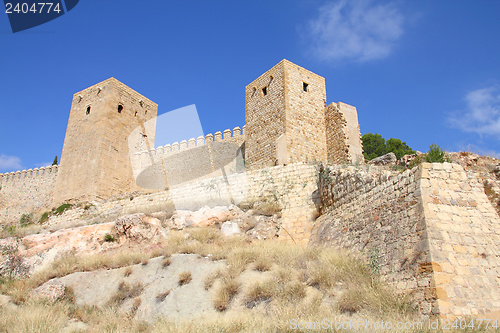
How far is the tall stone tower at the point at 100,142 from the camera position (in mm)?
17469

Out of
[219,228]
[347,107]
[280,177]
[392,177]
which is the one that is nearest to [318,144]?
[347,107]

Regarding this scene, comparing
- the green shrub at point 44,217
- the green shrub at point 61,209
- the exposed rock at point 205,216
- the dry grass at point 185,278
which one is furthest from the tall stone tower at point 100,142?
the dry grass at point 185,278

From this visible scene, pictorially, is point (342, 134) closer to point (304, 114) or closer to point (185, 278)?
point (304, 114)

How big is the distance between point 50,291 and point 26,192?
63.6 feet

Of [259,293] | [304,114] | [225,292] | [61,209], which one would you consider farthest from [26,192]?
[259,293]

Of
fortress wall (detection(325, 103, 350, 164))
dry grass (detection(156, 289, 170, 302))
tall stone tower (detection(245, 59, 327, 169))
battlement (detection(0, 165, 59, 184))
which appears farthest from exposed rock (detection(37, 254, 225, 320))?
battlement (detection(0, 165, 59, 184))

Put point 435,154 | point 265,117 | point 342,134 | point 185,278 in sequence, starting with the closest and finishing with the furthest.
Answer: point 185,278, point 435,154, point 342,134, point 265,117

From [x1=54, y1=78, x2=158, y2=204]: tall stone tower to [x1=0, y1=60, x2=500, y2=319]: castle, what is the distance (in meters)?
0.06

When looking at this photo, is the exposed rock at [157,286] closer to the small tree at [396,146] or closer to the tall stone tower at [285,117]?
the tall stone tower at [285,117]

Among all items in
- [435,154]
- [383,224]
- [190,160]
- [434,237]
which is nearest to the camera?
[434,237]

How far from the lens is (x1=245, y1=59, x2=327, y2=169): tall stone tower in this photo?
13.6 m

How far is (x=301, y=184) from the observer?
11.2 m

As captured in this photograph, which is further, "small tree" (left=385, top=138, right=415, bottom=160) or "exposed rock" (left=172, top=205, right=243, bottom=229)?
"small tree" (left=385, top=138, right=415, bottom=160)

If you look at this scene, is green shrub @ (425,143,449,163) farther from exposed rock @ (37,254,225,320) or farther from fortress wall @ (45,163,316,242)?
exposed rock @ (37,254,225,320)
